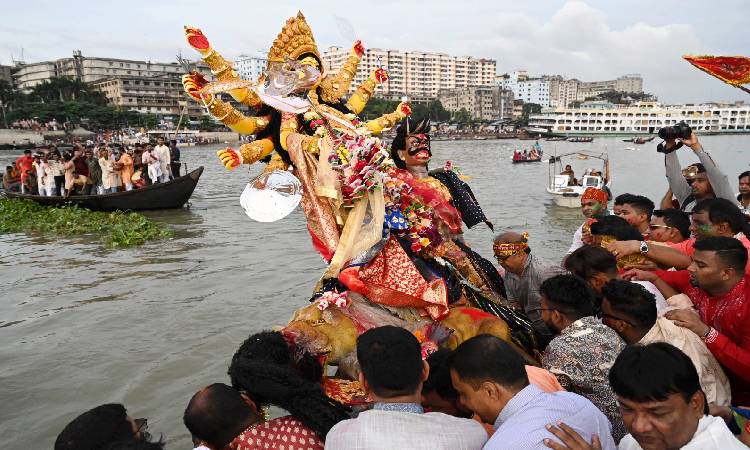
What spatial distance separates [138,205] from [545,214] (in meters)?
14.0

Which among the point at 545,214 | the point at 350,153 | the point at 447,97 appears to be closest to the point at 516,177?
the point at 545,214

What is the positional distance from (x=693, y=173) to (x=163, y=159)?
54.4 feet

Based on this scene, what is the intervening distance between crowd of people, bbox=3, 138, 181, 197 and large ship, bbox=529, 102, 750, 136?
79506 mm

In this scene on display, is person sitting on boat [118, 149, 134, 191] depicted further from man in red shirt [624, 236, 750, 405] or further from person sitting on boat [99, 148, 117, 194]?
man in red shirt [624, 236, 750, 405]

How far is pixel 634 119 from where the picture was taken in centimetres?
9181

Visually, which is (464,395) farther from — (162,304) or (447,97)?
(447,97)

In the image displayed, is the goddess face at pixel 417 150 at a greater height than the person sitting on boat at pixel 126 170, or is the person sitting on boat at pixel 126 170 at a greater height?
the goddess face at pixel 417 150

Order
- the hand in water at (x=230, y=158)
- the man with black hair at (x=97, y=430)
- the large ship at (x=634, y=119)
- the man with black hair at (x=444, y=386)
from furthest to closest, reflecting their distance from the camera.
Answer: the large ship at (x=634, y=119)
the hand in water at (x=230, y=158)
the man with black hair at (x=444, y=386)
the man with black hair at (x=97, y=430)

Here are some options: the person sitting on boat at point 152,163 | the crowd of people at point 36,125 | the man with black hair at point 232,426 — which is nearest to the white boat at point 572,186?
the person sitting on boat at point 152,163

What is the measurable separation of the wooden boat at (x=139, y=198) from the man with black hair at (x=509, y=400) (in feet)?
50.9

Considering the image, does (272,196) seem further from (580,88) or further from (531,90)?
(580,88)

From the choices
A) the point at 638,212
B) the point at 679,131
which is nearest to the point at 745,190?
the point at 679,131

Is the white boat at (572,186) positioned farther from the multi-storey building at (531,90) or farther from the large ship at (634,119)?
the multi-storey building at (531,90)

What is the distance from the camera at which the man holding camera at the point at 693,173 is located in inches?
194
